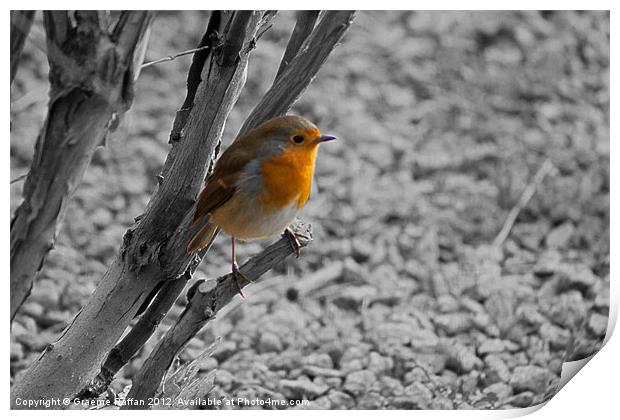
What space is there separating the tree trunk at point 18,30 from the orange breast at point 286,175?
1.16ft

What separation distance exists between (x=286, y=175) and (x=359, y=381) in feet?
1.49

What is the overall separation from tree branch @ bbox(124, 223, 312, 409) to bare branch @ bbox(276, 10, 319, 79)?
244 mm

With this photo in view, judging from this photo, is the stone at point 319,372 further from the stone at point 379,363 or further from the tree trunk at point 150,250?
the tree trunk at point 150,250

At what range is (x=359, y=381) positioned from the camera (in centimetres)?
153

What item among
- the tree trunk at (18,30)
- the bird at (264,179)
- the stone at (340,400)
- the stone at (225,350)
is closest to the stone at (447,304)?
the stone at (340,400)

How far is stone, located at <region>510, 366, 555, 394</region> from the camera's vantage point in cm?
151

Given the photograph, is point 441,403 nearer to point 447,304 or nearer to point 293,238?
point 447,304

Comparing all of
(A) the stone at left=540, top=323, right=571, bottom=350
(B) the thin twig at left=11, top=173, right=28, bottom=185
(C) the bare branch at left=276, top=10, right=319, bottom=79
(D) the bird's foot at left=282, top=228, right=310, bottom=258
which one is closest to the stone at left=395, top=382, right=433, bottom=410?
(A) the stone at left=540, top=323, right=571, bottom=350

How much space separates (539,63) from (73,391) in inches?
38.6

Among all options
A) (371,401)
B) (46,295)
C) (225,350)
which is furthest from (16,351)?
(371,401)

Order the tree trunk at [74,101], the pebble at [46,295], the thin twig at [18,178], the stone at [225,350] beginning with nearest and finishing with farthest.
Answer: the tree trunk at [74,101] → the thin twig at [18,178] → the stone at [225,350] → the pebble at [46,295]

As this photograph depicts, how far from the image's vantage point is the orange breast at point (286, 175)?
1231 mm

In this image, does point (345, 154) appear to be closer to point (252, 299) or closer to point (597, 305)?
point (252, 299)

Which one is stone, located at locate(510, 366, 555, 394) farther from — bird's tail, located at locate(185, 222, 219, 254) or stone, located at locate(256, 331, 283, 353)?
bird's tail, located at locate(185, 222, 219, 254)
